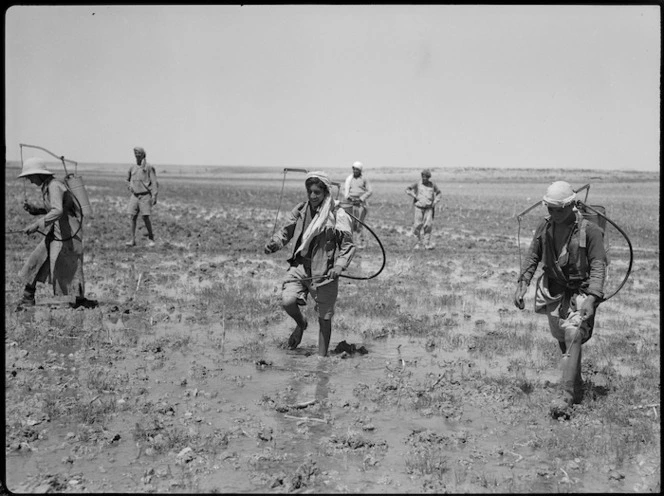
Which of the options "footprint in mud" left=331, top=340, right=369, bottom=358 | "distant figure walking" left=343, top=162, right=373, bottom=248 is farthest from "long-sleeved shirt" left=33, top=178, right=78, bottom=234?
"distant figure walking" left=343, top=162, right=373, bottom=248

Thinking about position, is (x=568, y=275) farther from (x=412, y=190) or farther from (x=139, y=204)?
(x=139, y=204)

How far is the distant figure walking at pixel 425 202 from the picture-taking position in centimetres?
1466

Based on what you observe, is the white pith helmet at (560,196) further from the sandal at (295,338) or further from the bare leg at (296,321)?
the sandal at (295,338)

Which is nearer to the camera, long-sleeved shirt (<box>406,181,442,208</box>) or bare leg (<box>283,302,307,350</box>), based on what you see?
bare leg (<box>283,302,307,350</box>)

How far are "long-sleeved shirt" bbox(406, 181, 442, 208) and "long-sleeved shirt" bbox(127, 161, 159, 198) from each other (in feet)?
18.3

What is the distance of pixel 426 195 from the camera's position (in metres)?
14.8

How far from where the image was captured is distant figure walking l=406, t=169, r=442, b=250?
577 inches

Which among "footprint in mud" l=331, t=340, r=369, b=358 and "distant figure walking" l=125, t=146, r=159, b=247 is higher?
"distant figure walking" l=125, t=146, r=159, b=247

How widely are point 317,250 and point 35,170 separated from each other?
359cm

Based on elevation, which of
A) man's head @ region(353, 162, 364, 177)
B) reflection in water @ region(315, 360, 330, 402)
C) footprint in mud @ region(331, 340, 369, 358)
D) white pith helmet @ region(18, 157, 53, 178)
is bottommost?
reflection in water @ region(315, 360, 330, 402)

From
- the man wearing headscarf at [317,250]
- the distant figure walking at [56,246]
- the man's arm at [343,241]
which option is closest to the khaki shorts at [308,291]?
the man wearing headscarf at [317,250]

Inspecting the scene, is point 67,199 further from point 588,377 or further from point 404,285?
point 588,377

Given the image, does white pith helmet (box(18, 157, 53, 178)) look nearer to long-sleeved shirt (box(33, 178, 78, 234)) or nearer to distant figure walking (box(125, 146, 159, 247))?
long-sleeved shirt (box(33, 178, 78, 234))

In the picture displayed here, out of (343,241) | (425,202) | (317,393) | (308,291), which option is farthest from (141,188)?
(317,393)
